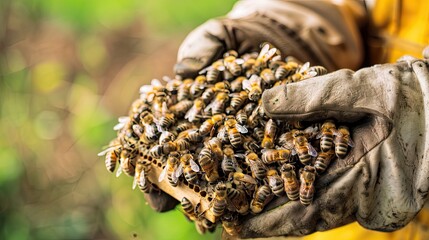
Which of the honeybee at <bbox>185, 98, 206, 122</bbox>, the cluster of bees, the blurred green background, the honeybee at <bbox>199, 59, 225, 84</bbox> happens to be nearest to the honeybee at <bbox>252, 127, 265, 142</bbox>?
the cluster of bees

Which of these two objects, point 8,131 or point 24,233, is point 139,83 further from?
point 24,233

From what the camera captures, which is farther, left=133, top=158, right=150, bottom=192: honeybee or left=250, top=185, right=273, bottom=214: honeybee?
left=133, top=158, right=150, bottom=192: honeybee

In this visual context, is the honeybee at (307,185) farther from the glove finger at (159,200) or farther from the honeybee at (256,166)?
the glove finger at (159,200)

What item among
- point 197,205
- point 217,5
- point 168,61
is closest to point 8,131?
point 168,61

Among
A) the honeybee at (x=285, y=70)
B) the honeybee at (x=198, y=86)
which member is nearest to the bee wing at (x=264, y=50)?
the honeybee at (x=285, y=70)

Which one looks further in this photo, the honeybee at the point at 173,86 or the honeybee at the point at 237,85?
the honeybee at the point at 173,86

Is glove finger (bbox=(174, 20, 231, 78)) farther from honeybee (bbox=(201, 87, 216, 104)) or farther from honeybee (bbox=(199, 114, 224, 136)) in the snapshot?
honeybee (bbox=(199, 114, 224, 136))
